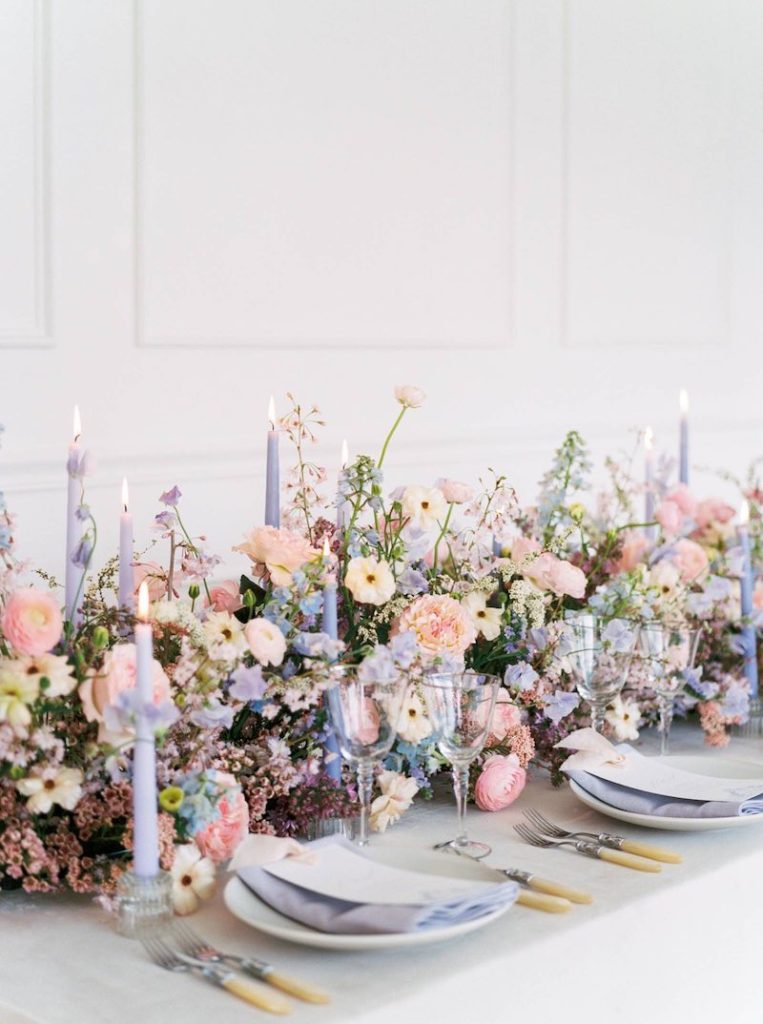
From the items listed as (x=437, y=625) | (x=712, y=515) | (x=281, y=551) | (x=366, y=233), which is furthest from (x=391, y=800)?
(x=366, y=233)

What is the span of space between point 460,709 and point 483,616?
1.01ft

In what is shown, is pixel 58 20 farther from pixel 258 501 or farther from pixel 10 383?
pixel 258 501

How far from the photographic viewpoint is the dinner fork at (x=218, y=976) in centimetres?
118

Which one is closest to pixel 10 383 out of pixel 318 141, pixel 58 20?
pixel 58 20

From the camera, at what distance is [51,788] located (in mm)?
1364

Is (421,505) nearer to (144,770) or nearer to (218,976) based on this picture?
(144,770)

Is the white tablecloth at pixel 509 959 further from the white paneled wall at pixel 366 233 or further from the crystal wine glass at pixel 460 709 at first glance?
the white paneled wall at pixel 366 233

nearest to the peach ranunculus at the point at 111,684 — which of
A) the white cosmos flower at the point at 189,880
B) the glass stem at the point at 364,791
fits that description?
the white cosmos flower at the point at 189,880

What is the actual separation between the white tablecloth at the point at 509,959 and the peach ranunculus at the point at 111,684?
0.21m

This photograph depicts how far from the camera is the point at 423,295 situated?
10.5 ft

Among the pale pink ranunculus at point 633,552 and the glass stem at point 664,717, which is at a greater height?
the pale pink ranunculus at point 633,552

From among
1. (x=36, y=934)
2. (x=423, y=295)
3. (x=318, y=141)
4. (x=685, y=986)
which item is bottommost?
(x=685, y=986)

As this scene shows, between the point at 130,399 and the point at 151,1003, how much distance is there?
5.21 feet

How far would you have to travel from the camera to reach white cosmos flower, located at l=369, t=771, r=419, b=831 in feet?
5.36
